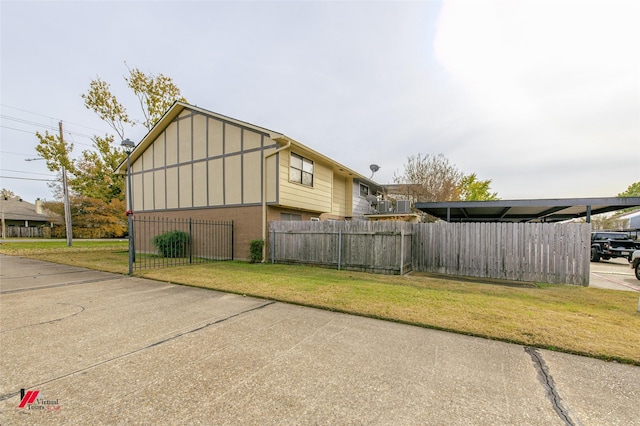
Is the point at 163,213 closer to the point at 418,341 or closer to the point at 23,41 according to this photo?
the point at 23,41

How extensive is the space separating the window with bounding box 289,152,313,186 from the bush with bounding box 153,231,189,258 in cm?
668

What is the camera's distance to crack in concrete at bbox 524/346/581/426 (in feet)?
6.99

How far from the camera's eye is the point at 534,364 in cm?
304

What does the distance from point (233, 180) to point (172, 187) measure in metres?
4.84

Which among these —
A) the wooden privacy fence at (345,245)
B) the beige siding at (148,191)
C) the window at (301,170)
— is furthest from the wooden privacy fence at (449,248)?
the beige siding at (148,191)

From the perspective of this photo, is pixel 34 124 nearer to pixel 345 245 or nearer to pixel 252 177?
pixel 252 177

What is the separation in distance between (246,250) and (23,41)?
1627 cm

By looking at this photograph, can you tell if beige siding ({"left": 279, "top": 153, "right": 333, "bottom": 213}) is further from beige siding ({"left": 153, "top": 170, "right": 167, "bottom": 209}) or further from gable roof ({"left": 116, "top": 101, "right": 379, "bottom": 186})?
beige siding ({"left": 153, "top": 170, "right": 167, "bottom": 209})

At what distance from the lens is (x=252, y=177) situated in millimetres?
11992

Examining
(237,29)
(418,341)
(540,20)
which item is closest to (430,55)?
(540,20)

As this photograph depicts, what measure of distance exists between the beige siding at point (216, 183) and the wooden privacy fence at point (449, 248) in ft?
12.9

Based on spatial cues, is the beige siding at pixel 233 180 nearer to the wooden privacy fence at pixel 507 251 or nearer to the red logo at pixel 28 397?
the wooden privacy fence at pixel 507 251

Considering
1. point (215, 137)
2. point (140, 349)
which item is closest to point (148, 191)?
point (215, 137)

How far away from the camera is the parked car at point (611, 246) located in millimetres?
14117
